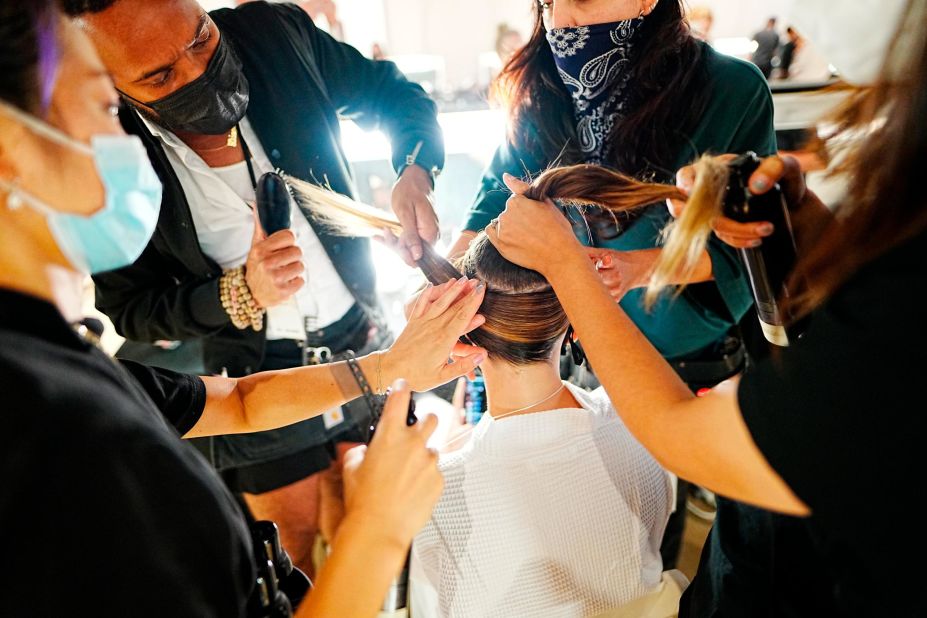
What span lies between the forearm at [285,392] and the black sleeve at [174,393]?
2.4 inches

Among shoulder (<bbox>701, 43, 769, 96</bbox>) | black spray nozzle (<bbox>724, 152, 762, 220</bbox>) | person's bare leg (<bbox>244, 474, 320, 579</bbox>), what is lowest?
person's bare leg (<bbox>244, 474, 320, 579</bbox>)

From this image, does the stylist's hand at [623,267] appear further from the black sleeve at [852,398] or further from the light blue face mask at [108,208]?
the light blue face mask at [108,208]

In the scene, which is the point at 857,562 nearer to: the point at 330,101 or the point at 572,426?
the point at 572,426

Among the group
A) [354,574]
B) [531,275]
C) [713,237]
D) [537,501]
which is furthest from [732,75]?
[354,574]

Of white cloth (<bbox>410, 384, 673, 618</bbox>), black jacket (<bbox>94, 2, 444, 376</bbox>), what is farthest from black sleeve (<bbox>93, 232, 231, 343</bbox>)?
white cloth (<bbox>410, 384, 673, 618</bbox>)

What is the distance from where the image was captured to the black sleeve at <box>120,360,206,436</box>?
82 cm

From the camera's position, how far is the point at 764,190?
2.48ft

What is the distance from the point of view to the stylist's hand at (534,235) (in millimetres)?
833

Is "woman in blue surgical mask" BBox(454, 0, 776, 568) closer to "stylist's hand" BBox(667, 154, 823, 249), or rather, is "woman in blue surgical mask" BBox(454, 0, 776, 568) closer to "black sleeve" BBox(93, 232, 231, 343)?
"stylist's hand" BBox(667, 154, 823, 249)

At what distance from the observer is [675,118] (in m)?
1.19

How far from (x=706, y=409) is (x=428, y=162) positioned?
1034mm

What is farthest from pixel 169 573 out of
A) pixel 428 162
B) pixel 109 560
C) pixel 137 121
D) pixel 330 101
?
pixel 330 101

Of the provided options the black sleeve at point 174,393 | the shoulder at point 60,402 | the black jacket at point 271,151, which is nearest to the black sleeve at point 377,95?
the black jacket at point 271,151

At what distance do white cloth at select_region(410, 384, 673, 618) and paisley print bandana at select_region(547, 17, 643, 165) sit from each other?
66cm
